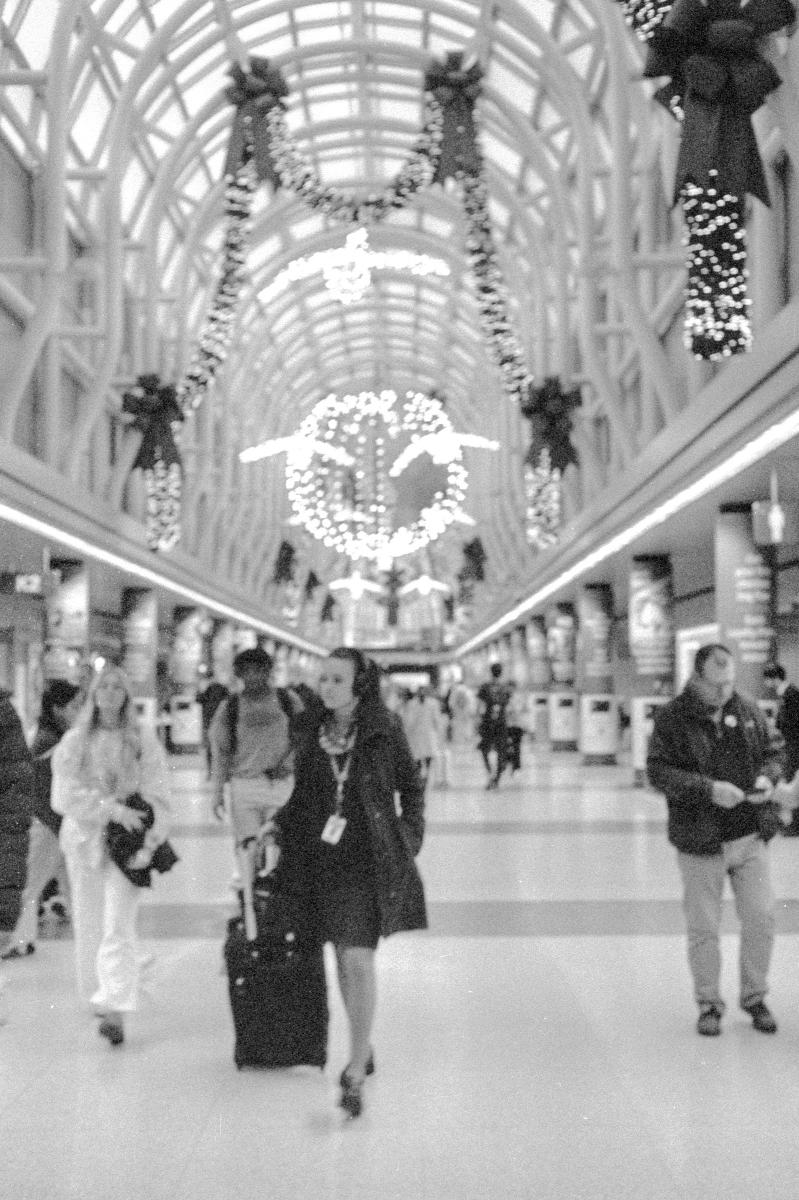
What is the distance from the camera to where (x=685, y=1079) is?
23.2 feet

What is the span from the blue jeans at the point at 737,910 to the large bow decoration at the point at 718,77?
562 centimetres

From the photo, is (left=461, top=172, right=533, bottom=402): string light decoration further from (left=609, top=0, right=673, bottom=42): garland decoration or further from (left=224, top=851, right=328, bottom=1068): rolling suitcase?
(left=224, top=851, right=328, bottom=1068): rolling suitcase

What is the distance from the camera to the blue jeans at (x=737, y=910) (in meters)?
8.15

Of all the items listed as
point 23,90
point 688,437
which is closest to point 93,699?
point 688,437

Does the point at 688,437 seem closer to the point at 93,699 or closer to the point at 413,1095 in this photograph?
the point at 93,699

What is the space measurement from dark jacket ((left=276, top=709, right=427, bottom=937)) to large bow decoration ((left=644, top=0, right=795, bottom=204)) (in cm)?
647

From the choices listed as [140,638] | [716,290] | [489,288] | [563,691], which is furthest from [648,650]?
[563,691]

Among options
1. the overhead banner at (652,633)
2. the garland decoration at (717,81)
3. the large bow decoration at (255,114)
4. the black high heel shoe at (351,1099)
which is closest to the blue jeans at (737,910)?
the black high heel shoe at (351,1099)

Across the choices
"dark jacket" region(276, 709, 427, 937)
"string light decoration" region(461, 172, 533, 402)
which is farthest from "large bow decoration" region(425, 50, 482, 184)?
"dark jacket" region(276, 709, 427, 937)

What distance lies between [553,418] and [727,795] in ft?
75.0

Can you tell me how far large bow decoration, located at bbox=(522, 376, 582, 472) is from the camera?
3033 cm

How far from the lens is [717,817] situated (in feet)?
26.8

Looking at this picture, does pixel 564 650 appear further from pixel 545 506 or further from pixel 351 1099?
pixel 351 1099

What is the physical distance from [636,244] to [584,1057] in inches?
920
